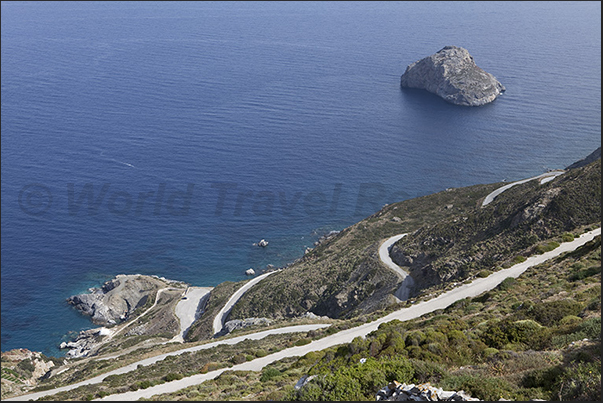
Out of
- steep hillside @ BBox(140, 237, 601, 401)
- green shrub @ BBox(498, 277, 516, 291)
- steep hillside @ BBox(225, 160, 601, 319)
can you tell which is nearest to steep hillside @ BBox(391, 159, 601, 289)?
steep hillside @ BBox(225, 160, 601, 319)

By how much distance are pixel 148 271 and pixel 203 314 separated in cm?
2408

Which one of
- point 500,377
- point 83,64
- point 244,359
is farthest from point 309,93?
point 500,377

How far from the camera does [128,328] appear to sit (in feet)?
246

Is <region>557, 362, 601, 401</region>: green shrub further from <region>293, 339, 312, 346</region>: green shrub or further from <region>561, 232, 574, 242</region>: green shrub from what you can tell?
<region>561, 232, 574, 242</region>: green shrub

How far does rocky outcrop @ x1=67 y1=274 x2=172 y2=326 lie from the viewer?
258 feet

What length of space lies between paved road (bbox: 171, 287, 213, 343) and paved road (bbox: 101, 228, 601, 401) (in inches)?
1397

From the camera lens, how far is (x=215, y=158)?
12481 cm

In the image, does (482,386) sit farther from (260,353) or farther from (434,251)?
(434,251)

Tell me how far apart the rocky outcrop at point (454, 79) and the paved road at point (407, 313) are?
133m

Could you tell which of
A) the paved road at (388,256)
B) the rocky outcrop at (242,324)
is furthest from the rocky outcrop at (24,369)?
the paved road at (388,256)

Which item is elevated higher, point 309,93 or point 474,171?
point 309,93

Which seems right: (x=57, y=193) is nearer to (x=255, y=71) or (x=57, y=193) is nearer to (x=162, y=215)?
(x=162, y=215)

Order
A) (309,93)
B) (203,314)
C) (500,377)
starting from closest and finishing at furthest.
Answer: (500,377), (203,314), (309,93)

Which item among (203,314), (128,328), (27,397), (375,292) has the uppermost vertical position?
(375,292)
